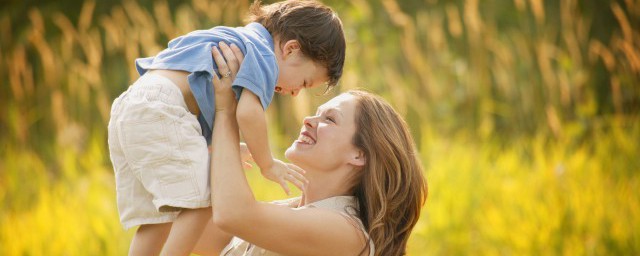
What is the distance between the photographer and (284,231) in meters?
2.89

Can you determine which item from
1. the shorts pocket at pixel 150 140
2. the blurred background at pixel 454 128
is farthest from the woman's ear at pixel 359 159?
the blurred background at pixel 454 128

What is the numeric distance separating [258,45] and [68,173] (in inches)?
107

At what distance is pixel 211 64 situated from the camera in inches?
106

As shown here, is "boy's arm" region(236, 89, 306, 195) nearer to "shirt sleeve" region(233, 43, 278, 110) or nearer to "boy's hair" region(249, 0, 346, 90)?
"shirt sleeve" region(233, 43, 278, 110)

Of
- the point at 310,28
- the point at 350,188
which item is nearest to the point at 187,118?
the point at 310,28

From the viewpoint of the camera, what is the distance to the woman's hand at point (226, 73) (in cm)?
270

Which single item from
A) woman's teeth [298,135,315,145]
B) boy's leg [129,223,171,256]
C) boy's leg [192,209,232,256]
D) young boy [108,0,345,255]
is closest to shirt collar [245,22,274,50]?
young boy [108,0,345,255]

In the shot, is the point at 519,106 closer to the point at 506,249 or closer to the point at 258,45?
the point at 506,249

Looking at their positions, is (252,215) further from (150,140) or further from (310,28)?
(310,28)

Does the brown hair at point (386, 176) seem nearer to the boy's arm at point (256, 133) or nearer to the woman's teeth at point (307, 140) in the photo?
the woman's teeth at point (307, 140)

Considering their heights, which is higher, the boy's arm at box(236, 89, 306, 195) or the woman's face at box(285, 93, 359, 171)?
the boy's arm at box(236, 89, 306, 195)

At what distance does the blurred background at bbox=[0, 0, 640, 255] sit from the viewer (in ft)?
15.0

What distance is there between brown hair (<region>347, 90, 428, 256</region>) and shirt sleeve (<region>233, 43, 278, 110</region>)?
502 millimetres

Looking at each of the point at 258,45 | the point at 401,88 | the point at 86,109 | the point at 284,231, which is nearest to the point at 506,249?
the point at 401,88
